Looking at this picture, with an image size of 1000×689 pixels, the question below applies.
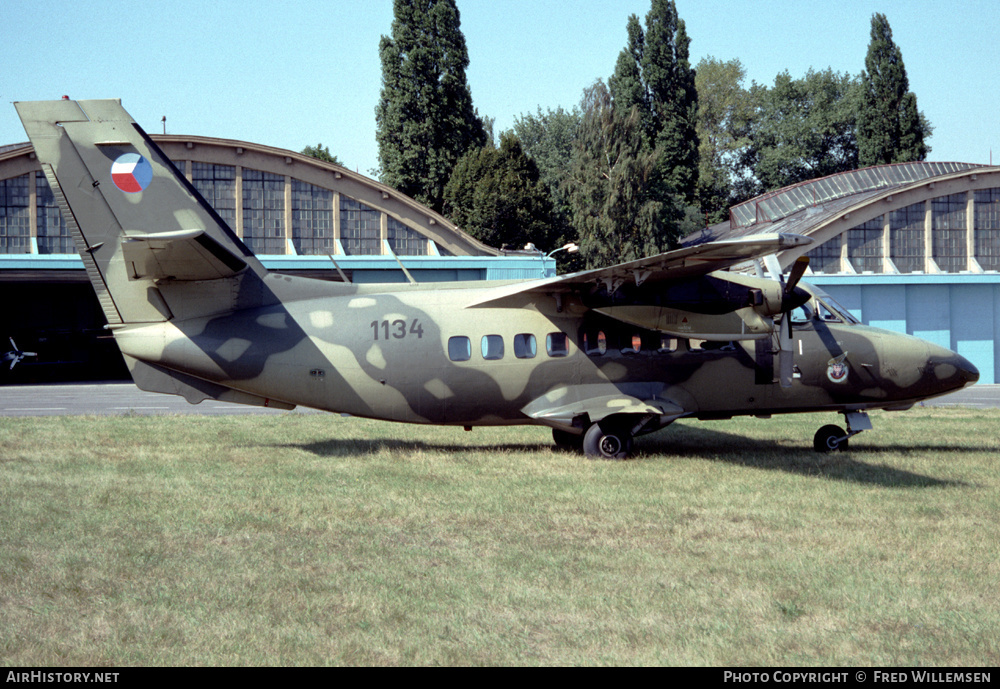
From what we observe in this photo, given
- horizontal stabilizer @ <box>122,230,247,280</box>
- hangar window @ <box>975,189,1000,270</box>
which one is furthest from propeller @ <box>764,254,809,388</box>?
hangar window @ <box>975,189,1000,270</box>

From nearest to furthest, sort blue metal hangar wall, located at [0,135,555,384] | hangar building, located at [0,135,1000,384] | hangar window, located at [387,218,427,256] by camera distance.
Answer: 1. blue metal hangar wall, located at [0,135,555,384]
2. hangar building, located at [0,135,1000,384]
3. hangar window, located at [387,218,427,256]

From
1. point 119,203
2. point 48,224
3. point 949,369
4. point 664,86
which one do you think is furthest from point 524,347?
point 664,86

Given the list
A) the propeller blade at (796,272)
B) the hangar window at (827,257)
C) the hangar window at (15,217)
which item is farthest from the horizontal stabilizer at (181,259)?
the hangar window at (827,257)

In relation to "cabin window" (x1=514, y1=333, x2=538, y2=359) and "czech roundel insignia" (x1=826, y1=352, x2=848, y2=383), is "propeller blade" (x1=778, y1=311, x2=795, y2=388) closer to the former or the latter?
"czech roundel insignia" (x1=826, y1=352, x2=848, y2=383)

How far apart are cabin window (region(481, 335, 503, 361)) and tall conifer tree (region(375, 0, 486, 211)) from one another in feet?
171

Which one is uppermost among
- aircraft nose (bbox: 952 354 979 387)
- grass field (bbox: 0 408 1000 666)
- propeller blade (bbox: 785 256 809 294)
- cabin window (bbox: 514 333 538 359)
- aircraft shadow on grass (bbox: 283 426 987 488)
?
propeller blade (bbox: 785 256 809 294)

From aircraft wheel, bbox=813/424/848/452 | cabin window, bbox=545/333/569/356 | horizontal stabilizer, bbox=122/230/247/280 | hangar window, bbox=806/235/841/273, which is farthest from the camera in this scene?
hangar window, bbox=806/235/841/273

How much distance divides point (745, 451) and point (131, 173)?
1441 cm

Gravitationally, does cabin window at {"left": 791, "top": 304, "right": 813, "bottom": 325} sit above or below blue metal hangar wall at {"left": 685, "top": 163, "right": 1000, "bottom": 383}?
below

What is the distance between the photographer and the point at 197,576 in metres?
9.31

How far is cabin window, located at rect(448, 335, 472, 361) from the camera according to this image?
1727 cm

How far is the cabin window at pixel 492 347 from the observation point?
1734 centimetres

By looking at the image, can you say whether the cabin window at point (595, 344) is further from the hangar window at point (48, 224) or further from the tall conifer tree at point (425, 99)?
the tall conifer tree at point (425, 99)

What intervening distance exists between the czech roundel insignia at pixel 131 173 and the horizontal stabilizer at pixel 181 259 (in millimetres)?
1505
